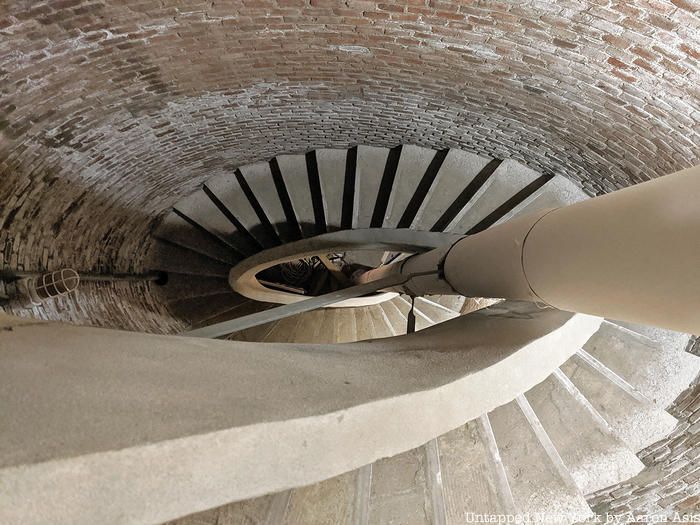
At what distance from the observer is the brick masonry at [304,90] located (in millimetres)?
2346

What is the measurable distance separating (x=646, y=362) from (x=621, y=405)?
497 millimetres

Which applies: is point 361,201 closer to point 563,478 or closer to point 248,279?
point 248,279

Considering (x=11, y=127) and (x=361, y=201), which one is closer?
(x=11, y=127)

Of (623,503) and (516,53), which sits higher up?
(516,53)

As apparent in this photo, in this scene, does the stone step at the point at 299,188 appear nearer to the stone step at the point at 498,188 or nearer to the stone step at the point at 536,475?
the stone step at the point at 498,188

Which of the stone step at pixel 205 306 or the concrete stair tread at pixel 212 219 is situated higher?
the concrete stair tread at pixel 212 219

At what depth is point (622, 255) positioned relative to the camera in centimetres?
95

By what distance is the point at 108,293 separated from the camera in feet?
15.5

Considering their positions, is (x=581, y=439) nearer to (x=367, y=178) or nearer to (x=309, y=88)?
(x=309, y=88)

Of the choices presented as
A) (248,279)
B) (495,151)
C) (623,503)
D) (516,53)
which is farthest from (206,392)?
(248,279)

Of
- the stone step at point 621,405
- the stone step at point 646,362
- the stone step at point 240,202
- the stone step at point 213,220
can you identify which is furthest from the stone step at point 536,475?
the stone step at point 213,220

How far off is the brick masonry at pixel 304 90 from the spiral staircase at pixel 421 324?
40 cm

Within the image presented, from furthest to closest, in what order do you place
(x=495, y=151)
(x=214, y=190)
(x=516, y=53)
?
(x=214, y=190), (x=495, y=151), (x=516, y=53)

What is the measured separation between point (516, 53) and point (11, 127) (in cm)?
297
